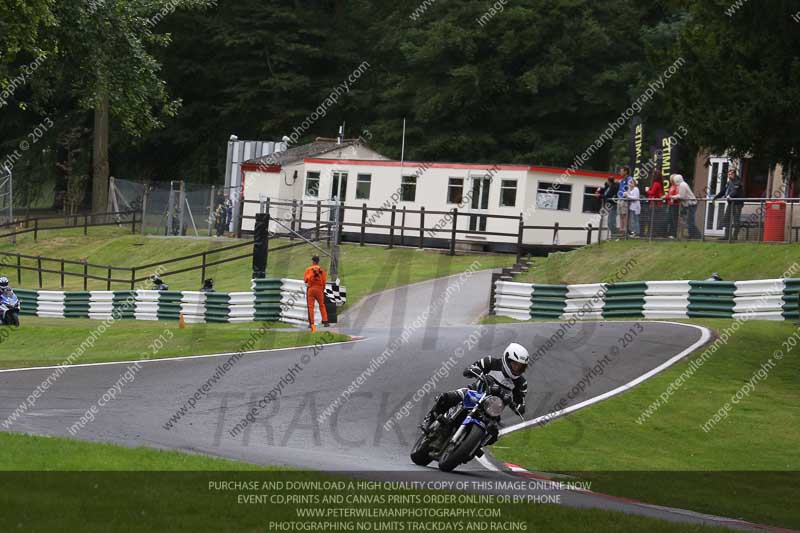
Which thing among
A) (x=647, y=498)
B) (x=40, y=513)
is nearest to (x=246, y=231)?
(x=647, y=498)

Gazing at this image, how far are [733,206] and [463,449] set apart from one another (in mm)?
17920

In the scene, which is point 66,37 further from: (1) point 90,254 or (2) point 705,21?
(1) point 90,254

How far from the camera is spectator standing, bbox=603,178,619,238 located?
108 ft

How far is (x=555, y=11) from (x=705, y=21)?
35.7 meters

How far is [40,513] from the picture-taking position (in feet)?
27.5

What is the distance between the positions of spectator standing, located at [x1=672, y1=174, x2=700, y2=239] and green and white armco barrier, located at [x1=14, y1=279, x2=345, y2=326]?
28.3ft

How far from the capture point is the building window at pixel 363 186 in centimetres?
4484

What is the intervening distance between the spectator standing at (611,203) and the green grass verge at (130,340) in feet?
30.8

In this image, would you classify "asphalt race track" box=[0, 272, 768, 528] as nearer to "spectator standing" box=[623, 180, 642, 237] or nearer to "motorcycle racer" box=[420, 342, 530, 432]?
"motorcycle racer" box=[420, 342, 530, 432]

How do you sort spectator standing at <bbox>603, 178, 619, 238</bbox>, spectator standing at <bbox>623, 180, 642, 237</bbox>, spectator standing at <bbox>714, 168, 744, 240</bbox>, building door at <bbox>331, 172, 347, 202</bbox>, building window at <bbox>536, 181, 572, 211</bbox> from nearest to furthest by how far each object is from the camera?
spectator standing at <bbox>714, 168, 744, 240</bbox> < spectator standing at <bbox>623, 180, 642, 237</bbox> < spectator standing at <bbox>603, 178, 619, 238</bbox> < building window at <bbox>536, 181, 572, 211</bbox> < building door at <bbox>331, 172, 347, 202</bbox>

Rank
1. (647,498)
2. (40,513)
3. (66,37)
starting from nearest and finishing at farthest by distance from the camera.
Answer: (40,513) → (647,498) → (66,37)

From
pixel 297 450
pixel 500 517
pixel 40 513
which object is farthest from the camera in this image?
pixel 297 450

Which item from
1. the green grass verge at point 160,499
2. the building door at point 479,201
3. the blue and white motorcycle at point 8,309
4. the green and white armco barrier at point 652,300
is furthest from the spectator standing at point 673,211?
the green grass verge at point 160,499

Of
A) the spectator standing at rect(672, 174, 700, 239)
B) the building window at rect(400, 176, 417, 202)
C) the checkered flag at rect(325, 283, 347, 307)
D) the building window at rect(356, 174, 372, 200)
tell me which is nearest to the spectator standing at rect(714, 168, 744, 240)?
the spectator standing at rect(672, 174, 700, 239)
